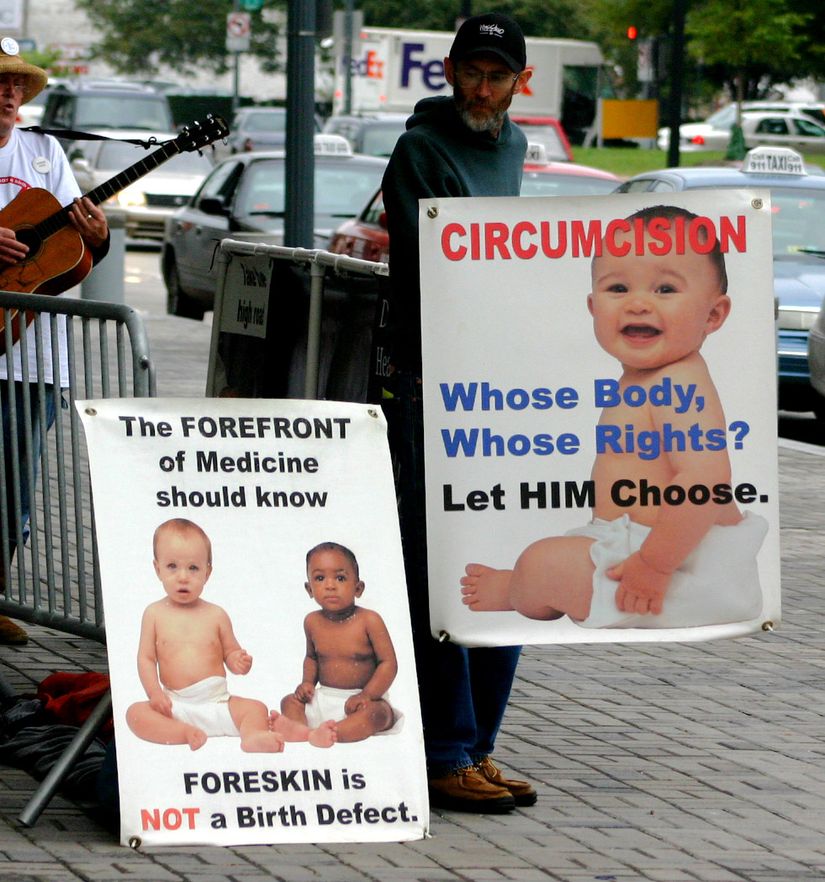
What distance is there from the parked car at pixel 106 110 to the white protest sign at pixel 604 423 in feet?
94.5

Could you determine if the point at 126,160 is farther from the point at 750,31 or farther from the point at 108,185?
the point at 108,185

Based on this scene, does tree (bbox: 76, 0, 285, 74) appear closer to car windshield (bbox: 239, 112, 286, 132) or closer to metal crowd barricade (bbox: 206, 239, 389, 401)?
car windshield (bbox: 239, 112, 286, 132)

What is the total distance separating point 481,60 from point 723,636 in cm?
151

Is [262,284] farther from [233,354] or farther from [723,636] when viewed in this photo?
[723,636]

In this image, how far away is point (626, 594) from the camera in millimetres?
4648

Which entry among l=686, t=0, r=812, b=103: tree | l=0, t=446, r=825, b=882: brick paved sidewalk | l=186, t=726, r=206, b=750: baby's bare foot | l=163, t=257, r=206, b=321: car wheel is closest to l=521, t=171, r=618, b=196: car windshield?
l=163, t=257, r=206, b=321: car wheel

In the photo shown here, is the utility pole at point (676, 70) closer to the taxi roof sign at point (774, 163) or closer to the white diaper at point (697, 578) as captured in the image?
the taxi roof sign at point (774, 163)

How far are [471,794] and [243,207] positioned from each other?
1323 cm

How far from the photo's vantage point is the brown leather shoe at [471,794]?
4773mm

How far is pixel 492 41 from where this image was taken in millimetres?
4656

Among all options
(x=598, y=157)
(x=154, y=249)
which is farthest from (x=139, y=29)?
(x=154, y=249)

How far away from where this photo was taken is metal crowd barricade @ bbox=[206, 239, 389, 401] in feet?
17.1

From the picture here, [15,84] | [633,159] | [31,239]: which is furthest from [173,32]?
[31,239]

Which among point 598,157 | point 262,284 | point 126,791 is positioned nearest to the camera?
point 126,791
